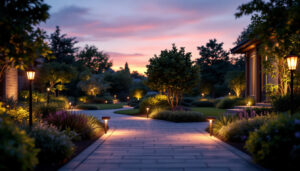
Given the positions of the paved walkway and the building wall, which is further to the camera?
the building wall

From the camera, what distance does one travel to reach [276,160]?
509 centimetres

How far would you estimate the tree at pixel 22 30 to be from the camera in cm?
461

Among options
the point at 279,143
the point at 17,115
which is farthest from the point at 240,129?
the point at 17,115

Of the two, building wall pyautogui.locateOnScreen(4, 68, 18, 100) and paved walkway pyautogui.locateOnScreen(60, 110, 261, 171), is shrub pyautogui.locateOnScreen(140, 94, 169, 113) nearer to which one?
building wall pyautogui.locateOnScreen(4, 68, 18, 100)

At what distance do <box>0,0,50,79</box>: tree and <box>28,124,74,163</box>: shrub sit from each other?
1.89 meters

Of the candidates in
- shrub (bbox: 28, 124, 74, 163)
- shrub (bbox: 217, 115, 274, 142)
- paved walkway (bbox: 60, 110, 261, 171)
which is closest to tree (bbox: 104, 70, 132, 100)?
paved walkway (bbox: 60, 110, 261, 171)

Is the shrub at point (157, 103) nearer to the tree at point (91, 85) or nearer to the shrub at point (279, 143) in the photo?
the shrub at point (279, 143)

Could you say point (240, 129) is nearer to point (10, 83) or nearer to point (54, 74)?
point (10, 83)

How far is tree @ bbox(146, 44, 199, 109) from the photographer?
16953mm

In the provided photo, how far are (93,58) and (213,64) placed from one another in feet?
112

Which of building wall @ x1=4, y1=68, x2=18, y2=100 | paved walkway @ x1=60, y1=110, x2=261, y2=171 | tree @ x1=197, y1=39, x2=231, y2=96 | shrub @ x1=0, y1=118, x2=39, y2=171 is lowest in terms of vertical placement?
paved walkway @ x1=60, y1=110, x2=261, y2=171

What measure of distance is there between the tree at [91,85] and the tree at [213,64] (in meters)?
21.0

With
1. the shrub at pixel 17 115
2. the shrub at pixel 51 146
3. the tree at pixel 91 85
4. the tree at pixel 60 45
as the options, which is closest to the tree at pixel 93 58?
the tree at pixel 60 45

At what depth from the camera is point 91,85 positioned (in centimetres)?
4300
